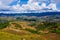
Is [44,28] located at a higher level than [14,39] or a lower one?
lower

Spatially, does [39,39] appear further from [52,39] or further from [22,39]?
[52,39]

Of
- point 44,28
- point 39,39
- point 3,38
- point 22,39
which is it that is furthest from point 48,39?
point 44,28

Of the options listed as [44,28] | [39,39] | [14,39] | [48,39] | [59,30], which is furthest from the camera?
[44,28]

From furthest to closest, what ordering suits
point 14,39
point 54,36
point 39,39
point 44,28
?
point 44,28 < point 54,36 < point 39,39 < point 14,39

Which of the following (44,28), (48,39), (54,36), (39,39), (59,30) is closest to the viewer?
(39,39)

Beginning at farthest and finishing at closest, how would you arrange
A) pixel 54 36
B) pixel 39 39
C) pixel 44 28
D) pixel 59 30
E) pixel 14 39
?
pixel 44 28 → pixel 59 30 → pixel 54 36 → pixel 39 39 → pixel 14 39

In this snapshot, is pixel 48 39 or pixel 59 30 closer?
pixel 48 39

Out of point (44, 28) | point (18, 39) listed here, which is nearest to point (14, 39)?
point (18, 39)

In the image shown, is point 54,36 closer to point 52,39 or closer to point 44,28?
point 52,39

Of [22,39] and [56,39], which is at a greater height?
[22,39]

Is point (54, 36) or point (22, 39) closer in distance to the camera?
point (22, 39)
